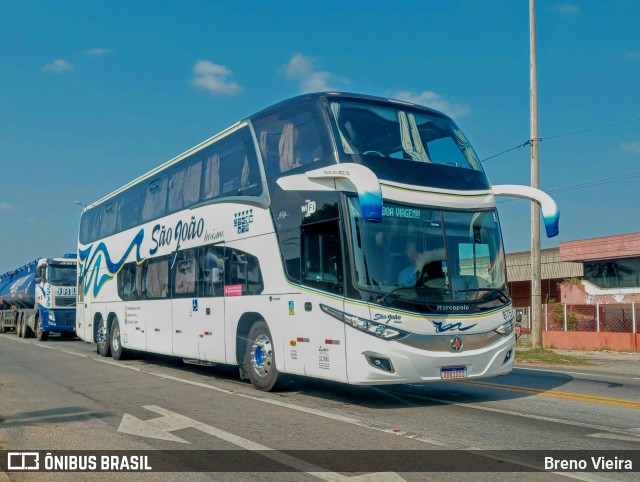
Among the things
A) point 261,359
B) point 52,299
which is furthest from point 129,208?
point 52,299

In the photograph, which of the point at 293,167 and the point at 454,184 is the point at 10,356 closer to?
the point at 293,167

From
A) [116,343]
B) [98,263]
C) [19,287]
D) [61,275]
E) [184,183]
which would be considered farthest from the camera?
[19,287]

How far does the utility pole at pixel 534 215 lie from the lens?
20922 mm

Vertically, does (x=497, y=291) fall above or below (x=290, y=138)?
below

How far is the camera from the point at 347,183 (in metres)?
9.49

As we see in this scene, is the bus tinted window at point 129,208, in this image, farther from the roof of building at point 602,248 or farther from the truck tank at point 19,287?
the roof of building at point 602,248

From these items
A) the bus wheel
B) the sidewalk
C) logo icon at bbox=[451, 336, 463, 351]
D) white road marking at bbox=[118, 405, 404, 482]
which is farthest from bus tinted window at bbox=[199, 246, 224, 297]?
the sidewalk

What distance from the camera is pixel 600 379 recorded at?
13.9 meters

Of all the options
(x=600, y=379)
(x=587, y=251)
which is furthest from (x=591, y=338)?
(x=587, y=251)

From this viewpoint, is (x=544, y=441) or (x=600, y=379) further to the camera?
(x=600, y=379)

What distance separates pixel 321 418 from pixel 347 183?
3089 millimetres

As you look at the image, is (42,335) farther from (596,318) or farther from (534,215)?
(596,318)

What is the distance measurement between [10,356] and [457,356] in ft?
51.6

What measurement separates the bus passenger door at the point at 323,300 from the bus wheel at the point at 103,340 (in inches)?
433
